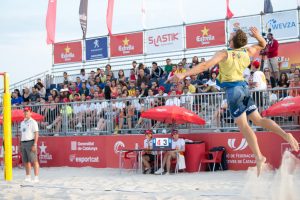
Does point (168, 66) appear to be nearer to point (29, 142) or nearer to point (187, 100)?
point (187, 100)

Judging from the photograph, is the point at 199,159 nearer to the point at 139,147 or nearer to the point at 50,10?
the point at 139,147

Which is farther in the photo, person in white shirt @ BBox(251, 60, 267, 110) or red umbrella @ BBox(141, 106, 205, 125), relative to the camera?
red umbrella @ BBox(141, 106, 205, 125)

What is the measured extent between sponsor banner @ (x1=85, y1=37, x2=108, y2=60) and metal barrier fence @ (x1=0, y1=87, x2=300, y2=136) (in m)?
4.59

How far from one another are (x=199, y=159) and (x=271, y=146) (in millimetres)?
2028

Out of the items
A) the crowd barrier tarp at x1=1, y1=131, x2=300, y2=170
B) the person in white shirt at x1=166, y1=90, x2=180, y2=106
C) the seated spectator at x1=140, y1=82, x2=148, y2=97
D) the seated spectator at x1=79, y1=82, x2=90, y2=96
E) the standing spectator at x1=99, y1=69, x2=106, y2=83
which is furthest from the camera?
the standing spectator at x1=99, y1=69, x2=106, y2=83

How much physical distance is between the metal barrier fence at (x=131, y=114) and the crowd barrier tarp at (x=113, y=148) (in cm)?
22

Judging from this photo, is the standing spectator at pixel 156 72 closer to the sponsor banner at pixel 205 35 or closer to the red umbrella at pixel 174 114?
the sponsor banner at pixel 205 35

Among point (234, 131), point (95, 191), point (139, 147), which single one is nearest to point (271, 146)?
point (234, 131)

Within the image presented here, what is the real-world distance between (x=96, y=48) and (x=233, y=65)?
15.6m

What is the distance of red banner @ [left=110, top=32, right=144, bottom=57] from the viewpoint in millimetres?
21234

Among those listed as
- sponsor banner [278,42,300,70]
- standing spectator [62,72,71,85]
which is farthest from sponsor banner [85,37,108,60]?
sponsor banner [278,42,300,70]

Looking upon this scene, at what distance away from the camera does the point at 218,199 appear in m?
9.02

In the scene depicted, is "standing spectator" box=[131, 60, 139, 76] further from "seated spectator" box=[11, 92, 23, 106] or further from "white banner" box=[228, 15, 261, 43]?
"seated spectator" box=[11, 92, 23, 106]

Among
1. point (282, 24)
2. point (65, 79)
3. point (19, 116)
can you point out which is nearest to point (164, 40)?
point (65, 79)
